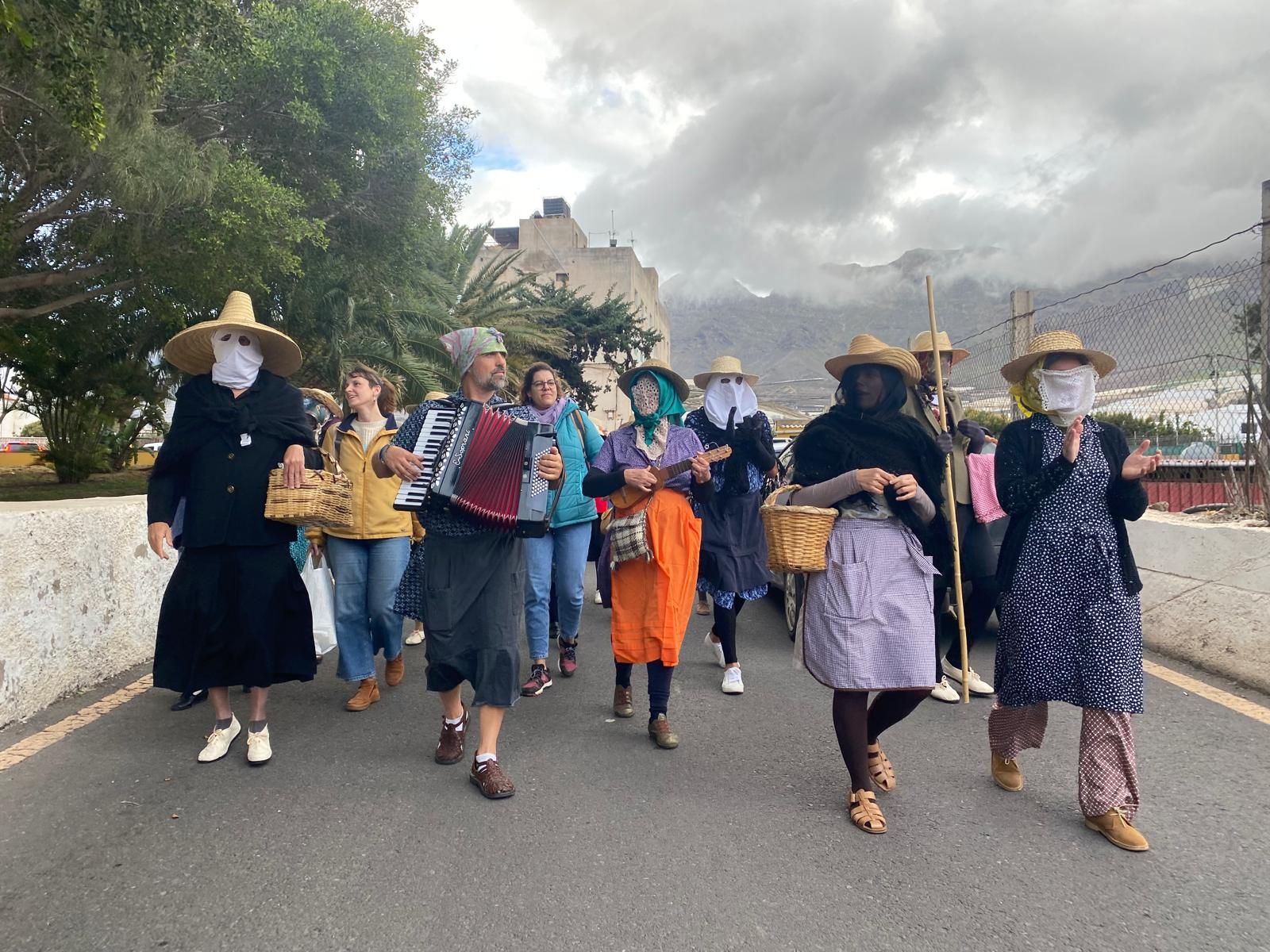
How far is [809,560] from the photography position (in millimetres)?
3361

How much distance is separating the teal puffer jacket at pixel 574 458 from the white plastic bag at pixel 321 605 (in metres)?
1.63

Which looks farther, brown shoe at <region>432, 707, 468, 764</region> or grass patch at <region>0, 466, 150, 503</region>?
grass patch at <region>0, 466, 150, 503</region>

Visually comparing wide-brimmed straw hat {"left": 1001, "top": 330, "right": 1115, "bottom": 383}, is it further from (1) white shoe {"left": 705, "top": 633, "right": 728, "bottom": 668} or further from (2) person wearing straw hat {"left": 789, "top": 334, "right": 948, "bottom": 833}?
(1) white shoe {"left": 705, "top": 633, "right": 728, "bottom": 668}

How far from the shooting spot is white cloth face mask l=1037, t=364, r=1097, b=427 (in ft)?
11.2

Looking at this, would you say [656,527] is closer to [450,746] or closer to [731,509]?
[731,509]

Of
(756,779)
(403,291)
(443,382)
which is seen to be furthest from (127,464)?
(756,779)

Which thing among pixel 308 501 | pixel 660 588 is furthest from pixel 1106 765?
pixel 308 501

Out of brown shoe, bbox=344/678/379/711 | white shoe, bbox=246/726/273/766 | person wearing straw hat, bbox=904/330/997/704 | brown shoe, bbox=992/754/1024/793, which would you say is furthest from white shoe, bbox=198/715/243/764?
person wearing straw hat, bbox=904/330/997/704

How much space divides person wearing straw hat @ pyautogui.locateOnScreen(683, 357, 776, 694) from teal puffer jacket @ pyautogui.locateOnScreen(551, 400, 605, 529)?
66cm

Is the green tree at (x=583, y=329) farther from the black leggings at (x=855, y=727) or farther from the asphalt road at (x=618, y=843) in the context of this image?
the black leggings at (x=855, y=727)

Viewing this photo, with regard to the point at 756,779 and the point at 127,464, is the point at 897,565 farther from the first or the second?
the point at 127,464

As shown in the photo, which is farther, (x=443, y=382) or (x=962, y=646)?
(x=443, y=382)

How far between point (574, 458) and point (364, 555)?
1.42m

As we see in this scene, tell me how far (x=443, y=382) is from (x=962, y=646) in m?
17.0
